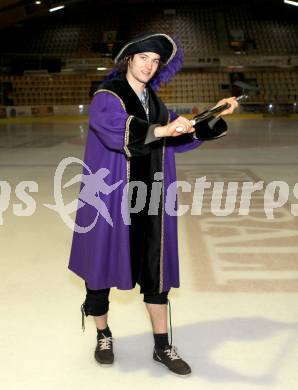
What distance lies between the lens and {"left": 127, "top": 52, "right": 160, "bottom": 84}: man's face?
6.09ft

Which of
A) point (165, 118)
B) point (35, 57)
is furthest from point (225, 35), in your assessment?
point (165, 118)

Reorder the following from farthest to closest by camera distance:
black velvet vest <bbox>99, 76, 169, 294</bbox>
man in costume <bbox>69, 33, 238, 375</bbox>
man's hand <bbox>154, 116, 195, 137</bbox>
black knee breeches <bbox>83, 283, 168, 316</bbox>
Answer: black knee breeches <bbox>83, 283, 168, 316</bbox> < black velvet vest <bbox>99, 76, 169, 294</bbox> < man in costume <bbox>69, 33, 238, 375</bbox> < man's hand <bbox>154, 116, 195, 137</bbox>

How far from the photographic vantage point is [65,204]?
194 inches

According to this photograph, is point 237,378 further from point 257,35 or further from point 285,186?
point 257,35

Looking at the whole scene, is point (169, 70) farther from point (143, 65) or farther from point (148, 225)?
point (148, 225)

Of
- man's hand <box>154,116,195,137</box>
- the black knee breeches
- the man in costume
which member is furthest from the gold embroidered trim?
the black knee breeches

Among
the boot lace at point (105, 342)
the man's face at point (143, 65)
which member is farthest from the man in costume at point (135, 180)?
the boot lace at point (105, 342)

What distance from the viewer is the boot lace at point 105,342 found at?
2.14 m

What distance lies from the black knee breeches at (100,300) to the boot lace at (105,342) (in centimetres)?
12

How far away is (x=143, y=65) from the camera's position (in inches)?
73.0

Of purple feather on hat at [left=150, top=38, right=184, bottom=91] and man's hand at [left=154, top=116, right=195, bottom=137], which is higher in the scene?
purple feather on hat at [left=150, top=38, right=184, bottom=91]

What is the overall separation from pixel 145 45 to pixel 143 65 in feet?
0.23

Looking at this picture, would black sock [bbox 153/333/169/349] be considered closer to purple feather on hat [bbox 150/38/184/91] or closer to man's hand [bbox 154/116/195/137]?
man's hand [bbox 154/116/195/137]

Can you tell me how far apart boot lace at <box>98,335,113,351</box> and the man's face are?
108cm
